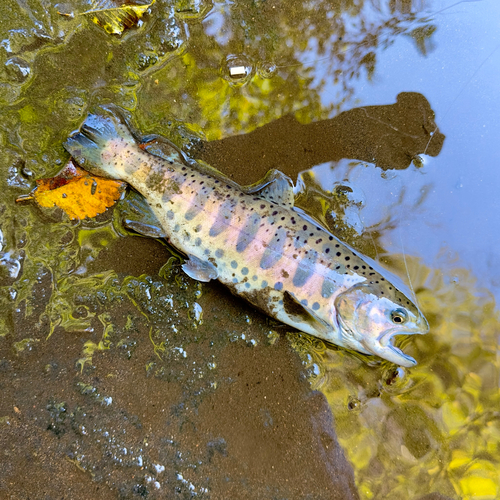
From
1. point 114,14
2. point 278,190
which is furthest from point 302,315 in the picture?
point 114,14

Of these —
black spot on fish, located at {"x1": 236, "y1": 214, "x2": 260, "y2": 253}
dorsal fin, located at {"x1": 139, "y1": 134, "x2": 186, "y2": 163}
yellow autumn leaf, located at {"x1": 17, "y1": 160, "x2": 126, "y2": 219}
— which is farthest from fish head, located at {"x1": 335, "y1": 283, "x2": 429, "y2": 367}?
Answer: yellow autumn leaf, located at {"x1": 17, "y1": 160, "x2": 126, "y2": 219}

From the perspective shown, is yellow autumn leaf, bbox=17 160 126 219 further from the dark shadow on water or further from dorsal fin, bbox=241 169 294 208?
dorsal fin, bbox=241 169 294 208

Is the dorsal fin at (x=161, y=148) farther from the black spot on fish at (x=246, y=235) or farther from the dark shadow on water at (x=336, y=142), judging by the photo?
the black spot on fish at (x=246, y=235)

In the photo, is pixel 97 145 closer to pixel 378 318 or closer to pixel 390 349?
pixel 378 318

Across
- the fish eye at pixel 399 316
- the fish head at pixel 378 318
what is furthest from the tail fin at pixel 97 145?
the fish eye at pixel 399 316

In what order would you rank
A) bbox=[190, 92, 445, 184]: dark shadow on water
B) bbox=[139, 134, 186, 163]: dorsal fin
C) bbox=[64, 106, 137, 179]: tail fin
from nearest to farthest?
1. bbox=[64, 106, 137, 179]: tail fin
2. bbox=[139, 134, 186, 163]: dorsal fin
3. bbox=[190, 92, 445, 184]: dark shadow on water
